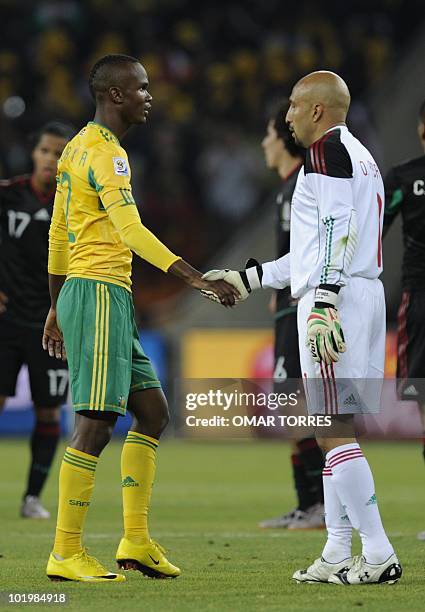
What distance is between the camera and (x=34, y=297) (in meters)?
8.73

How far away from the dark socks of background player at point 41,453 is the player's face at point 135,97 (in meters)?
3.49

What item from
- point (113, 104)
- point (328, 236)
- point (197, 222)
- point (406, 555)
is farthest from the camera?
point (197, 222)

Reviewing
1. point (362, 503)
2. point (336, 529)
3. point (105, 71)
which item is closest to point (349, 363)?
point (362, 503)

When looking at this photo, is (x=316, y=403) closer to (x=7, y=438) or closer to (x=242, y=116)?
(x=7, y=438)

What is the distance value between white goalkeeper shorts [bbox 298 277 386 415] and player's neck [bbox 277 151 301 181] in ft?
9.70

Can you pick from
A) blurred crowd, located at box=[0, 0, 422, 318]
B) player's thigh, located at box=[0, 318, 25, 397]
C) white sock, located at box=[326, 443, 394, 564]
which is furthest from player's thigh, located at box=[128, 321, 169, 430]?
blurred crowd, located at box=[0, 0, 422, 318]

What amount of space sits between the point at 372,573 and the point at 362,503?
0.30 m

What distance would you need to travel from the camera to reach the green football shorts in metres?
5.54

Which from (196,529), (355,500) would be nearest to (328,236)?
(355,500)

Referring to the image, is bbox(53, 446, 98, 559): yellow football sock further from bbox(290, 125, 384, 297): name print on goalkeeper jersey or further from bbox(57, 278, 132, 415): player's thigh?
bbox(290, 125, 384, 297): name print on goalkeeper jersey

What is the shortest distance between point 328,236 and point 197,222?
12835 mm

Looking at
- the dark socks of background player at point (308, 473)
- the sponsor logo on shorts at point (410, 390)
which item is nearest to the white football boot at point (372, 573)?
the sponsor logo on shorts at point (410, 390)

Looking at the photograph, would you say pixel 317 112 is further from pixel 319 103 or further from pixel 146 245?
pixel 146 245

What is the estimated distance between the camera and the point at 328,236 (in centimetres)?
530
